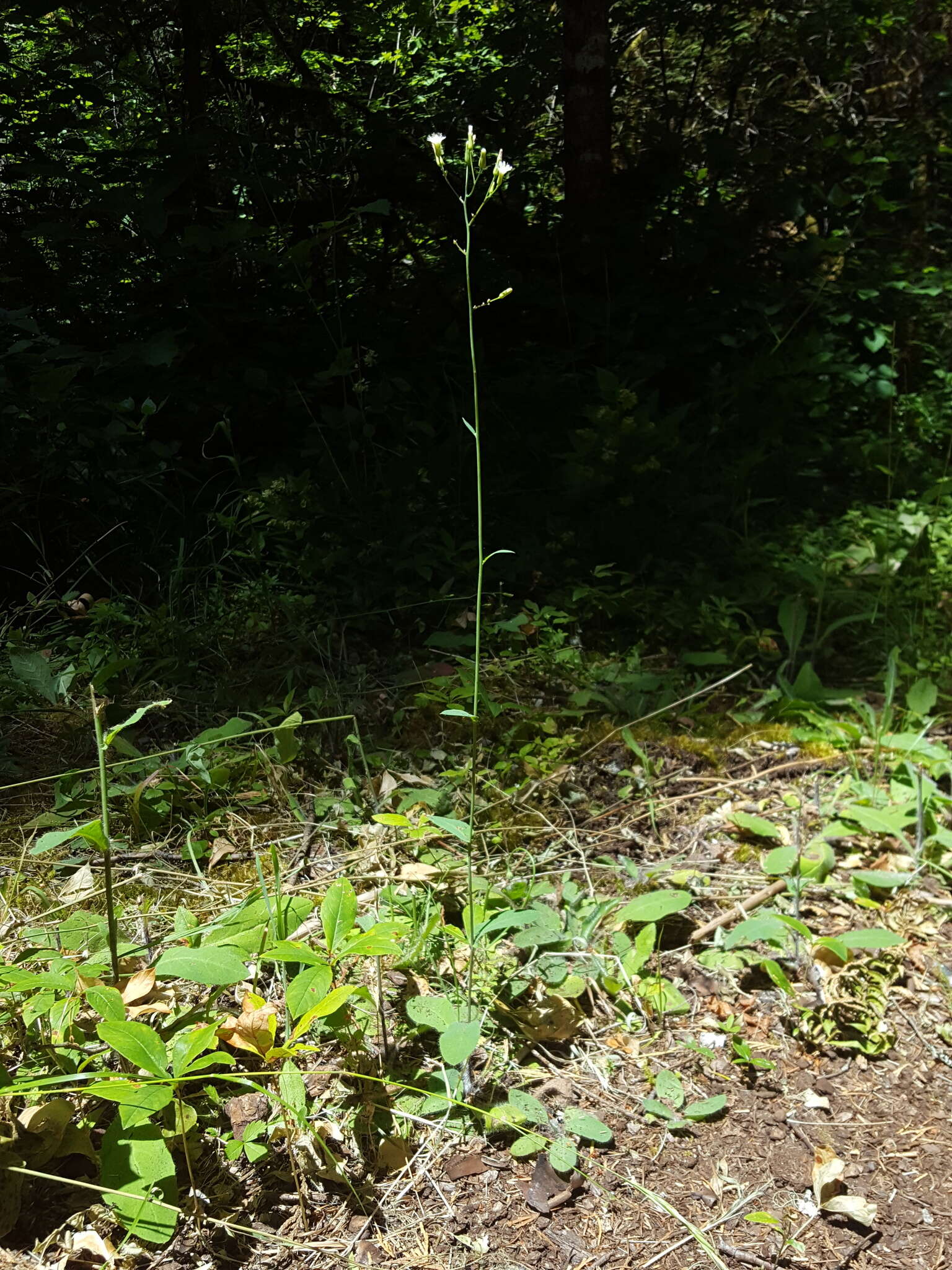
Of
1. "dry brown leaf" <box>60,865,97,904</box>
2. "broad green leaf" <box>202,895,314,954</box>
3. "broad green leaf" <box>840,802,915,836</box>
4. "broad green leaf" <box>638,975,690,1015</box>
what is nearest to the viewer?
"broad green leaf" <box>202,895,314,954</box>

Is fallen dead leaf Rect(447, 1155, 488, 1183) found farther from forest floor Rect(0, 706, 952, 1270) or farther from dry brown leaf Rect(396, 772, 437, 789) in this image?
dry brown leaf Rect(396, 772, 437, 789)

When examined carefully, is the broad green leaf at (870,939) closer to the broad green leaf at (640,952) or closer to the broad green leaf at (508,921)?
the broad green leaf at (640,952)

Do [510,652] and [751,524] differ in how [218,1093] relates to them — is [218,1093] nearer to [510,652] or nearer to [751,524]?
[510,652]

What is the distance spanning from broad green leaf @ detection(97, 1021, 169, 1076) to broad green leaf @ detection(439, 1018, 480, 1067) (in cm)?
36

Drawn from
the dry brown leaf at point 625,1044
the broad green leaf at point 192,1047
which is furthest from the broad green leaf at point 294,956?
the dry brown leaf at point 625,1044

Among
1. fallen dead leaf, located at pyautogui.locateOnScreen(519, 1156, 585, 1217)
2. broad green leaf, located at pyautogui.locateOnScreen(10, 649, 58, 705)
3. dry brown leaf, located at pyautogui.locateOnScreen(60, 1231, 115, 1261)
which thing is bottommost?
fallen dead leaf, located at pyautogui.locateOnScreen(519, 1156, 585, 1217)

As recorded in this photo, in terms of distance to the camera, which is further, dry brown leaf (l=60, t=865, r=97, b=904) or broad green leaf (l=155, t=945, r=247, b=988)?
dry brown leaf (l=60, t=865, r=97, b=904)

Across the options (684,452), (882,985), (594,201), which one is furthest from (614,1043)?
(594,201)

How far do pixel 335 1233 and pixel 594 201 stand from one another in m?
4.07

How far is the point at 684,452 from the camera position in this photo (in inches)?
122

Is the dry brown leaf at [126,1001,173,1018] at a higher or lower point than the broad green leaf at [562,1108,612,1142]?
higher

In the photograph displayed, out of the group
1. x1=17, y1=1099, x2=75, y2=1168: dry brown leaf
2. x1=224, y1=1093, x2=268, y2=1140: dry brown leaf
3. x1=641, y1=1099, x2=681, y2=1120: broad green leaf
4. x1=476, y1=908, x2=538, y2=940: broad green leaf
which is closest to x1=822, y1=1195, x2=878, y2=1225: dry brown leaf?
x1=641, y1=1099, x2=681, y2=1120: broad green leaf

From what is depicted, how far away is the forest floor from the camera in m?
1.20

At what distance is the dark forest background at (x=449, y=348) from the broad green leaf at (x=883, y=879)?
2.22 feet
